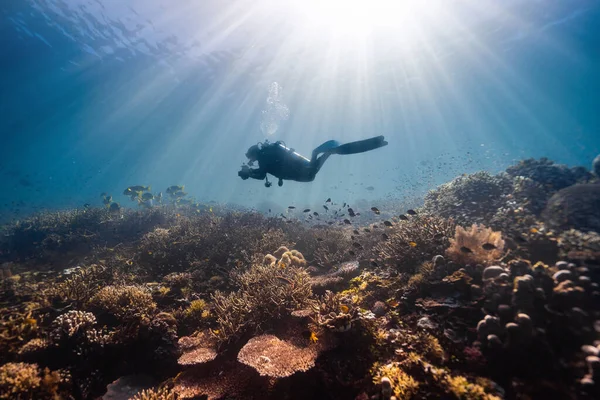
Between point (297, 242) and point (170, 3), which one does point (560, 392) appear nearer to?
point (297, 242)

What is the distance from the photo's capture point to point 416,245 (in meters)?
6.96

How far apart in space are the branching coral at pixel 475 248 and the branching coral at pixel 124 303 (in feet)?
23.7

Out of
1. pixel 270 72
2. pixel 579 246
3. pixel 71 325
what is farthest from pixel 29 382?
pixel 270 72

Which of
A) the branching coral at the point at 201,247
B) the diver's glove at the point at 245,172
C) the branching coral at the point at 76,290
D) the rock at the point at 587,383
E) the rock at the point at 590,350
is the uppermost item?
the diver's glove at the point at 245,172

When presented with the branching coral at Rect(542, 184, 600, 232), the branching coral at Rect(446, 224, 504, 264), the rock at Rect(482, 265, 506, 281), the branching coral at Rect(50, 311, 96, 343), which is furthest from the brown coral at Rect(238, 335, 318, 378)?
the branching coral at Rect(542, 184, 600, 232)

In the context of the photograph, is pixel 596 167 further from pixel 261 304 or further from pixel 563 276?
pixel 261 304

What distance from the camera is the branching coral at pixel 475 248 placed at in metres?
5.77

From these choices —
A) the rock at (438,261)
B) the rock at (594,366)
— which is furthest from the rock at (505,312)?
the rock at (438,261)

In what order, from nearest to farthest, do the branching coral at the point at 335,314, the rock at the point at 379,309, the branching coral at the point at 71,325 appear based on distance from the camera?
the branching coral at the point at 335,314
the branching coral at the point at 71,325
the rock at the point at 379,309

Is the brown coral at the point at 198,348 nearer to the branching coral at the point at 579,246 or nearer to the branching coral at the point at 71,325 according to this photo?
the branching coral at the point at 71,325

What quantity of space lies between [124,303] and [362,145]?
799cm

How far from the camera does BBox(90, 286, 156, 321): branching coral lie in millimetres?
5573

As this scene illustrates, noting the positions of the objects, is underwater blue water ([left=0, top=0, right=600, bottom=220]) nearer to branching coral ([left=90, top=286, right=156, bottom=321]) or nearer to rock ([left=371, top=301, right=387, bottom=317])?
rock ([left=371, top=301, right=387, bottom=317])

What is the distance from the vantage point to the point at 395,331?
14.6 feet
